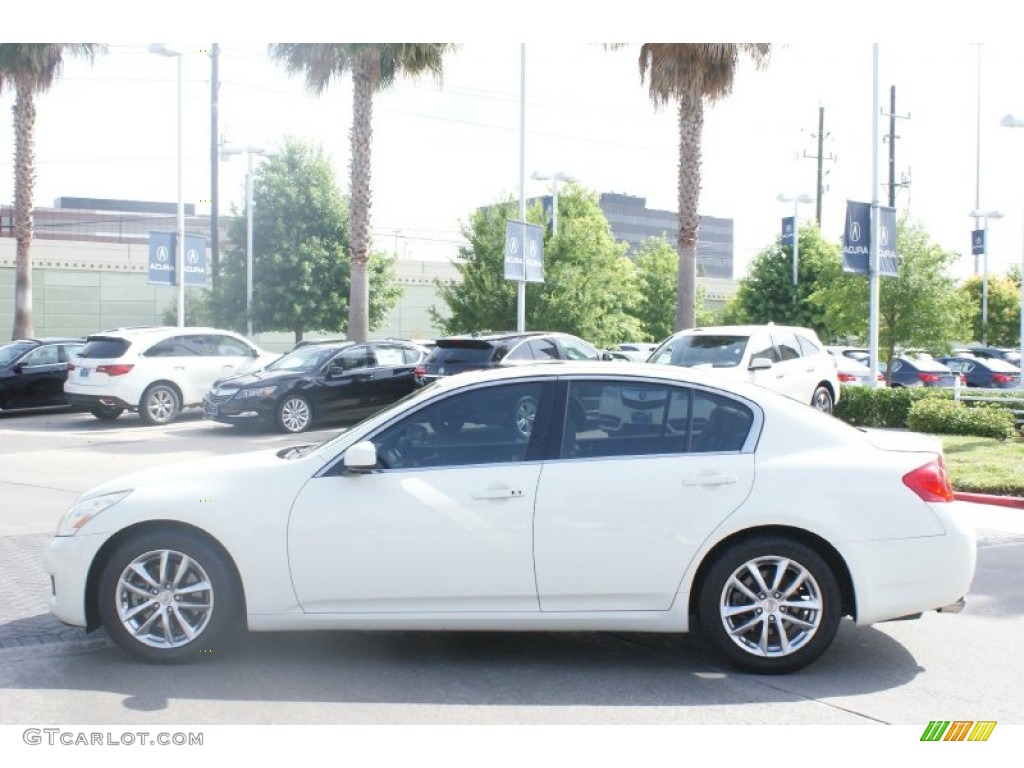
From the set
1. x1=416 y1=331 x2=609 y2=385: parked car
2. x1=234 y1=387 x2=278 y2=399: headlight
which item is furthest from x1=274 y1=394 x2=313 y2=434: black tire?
x1=416 y1=331 x2=609 y2=385: parked car

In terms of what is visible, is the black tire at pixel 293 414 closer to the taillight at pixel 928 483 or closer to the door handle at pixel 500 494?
the door handle at pixel 500 494

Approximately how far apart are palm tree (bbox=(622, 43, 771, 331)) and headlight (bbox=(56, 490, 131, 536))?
17.5 metres

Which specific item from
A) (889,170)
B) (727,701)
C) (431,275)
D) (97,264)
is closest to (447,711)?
(727,701)

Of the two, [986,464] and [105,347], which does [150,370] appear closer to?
[105,347]

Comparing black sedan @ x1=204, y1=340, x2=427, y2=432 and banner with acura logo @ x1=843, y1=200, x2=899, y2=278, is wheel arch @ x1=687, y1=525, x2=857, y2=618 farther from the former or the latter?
banner with acura logo @ x1=843, y1=200, x2=899, y2=278

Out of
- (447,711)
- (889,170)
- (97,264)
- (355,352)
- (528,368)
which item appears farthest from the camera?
(889,170)

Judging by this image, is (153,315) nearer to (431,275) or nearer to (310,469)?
(431,275)

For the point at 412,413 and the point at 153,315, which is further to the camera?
the point at 153,315

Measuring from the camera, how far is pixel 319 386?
1905cm

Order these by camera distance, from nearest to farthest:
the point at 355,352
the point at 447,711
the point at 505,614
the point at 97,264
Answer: the point at 447,711 → the point at 505,614 → the point at 355,352 → the point at 97,264

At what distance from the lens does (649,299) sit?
50938mm

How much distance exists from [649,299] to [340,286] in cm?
1862

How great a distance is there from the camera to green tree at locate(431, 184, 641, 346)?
32.4 m

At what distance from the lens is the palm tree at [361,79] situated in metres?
24.6
